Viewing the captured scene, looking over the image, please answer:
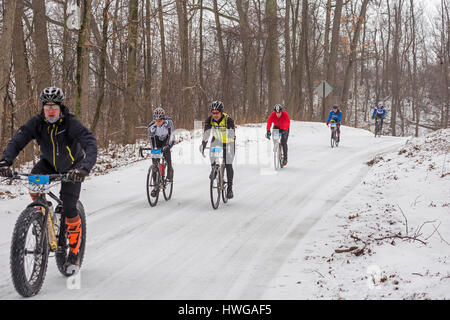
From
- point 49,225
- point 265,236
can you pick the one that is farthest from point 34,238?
point 265,236

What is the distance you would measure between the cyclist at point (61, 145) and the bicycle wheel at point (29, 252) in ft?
1.21

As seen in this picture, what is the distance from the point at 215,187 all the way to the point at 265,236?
7.67ft

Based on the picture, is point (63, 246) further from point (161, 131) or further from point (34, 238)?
point (161, 131)

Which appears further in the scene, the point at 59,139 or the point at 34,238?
the point at 59,139

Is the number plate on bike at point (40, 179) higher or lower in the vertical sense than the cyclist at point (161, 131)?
lower

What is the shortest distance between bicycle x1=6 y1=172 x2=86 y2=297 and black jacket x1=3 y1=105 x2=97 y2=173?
1.27ft

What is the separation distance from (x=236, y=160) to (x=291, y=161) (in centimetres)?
213

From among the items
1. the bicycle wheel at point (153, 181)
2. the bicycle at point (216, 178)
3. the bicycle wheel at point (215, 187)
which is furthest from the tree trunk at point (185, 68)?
the bicycle wheel at point (215, 187)

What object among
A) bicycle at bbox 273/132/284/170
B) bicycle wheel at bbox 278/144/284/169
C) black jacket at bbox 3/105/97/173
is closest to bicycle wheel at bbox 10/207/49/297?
black jacket at bbox 3/105/97/173

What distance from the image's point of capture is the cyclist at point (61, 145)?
15.8ft

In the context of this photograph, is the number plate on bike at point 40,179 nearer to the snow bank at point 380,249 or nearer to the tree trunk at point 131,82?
the snow bank at point 380,249

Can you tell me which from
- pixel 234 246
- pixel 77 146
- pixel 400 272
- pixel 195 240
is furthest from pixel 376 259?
pixel 77 146

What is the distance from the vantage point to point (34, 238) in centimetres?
459
